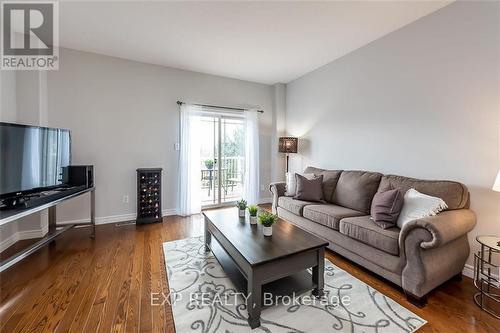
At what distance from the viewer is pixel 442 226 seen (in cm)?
163

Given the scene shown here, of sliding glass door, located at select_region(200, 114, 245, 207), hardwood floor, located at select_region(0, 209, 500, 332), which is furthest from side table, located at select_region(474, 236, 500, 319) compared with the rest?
sliding glass door, located at select_region(200, 114, 245, 207)

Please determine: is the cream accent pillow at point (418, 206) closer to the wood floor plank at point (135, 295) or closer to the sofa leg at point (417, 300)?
the sofa leg at point (417, 300)

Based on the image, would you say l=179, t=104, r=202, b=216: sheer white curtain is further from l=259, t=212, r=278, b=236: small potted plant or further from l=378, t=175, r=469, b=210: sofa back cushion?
l=378, t=175, r=469, b=210: sofa back cushion

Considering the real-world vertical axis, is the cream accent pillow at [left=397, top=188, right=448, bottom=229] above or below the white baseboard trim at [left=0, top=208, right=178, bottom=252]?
above

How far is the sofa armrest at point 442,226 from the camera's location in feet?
5.19

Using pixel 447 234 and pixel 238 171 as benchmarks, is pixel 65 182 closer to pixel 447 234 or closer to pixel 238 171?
pixel 238 171

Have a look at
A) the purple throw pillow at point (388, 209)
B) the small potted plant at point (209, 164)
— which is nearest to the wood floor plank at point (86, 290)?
the small potted plant at point (209, 164)

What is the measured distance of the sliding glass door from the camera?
4.37m

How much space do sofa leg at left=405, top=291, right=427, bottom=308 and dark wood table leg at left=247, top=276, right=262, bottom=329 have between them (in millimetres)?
1264

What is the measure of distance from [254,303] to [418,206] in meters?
1.70

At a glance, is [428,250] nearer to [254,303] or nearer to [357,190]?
[357,190]

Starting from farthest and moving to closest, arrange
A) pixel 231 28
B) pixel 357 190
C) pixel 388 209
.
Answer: pixel 357 190 → pixel 231 28 → pixel 388 209

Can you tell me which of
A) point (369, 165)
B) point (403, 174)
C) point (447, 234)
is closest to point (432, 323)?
point (447, 234)

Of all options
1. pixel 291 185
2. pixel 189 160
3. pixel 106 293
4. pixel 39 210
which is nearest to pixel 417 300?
pixel 291 185
